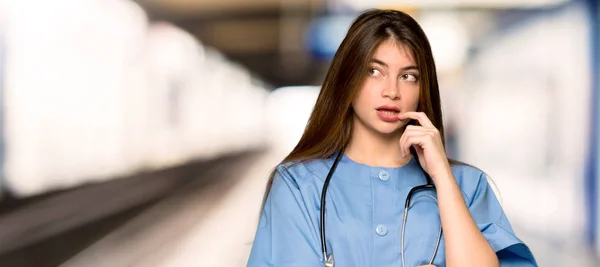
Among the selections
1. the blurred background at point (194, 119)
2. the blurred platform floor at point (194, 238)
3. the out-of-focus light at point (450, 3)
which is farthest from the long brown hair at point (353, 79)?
the out-of-focus light at point (450, 3)

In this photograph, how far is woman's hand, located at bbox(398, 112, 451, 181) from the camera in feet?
6.57

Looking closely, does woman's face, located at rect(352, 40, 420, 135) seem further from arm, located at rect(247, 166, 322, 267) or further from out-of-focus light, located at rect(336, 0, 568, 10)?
out-of-focus light, located at rect(336, 0, 568, 10)

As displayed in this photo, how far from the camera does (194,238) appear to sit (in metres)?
5.54

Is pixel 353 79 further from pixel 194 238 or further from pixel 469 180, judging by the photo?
pixel 194 238

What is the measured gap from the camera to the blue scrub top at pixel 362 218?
198cm

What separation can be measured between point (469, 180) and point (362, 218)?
0.31 m

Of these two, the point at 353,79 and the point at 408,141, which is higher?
the point at 353,79

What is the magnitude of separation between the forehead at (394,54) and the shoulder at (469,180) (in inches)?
12.4

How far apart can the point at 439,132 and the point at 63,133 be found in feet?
17.5

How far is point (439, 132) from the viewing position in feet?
7.05

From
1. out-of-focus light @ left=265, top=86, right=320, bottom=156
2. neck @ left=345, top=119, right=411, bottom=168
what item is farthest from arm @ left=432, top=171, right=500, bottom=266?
out-of-focus light @ left=265, top=86, right=320, bottom=156

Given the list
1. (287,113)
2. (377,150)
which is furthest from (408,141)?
(287,113)

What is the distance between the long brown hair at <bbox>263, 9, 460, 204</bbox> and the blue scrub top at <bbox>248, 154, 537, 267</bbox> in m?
0.06

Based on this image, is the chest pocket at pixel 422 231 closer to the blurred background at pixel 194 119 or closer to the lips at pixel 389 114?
the lips at pixel 389 114
